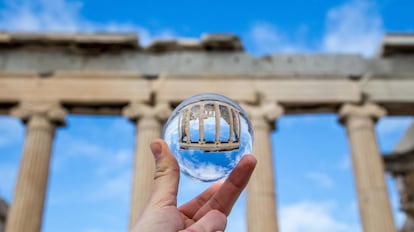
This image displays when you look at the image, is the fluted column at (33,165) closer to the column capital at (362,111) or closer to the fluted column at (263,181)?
the fluted column at (263,181)

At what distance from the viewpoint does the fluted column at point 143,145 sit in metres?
18.5

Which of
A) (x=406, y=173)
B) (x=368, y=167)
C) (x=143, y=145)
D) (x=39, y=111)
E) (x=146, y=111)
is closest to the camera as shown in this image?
(x=368, y=167)

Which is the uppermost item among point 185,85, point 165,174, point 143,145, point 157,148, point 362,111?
point 185,85

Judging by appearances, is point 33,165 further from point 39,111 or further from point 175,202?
point 175,202

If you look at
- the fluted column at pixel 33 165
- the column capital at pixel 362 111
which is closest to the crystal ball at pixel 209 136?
the fluted column at pixel 33 165

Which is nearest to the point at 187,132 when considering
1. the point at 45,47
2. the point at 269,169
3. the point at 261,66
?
the point at 269,169

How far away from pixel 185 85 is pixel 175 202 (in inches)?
717

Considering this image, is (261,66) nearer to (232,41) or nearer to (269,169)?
Answer: (232,41)

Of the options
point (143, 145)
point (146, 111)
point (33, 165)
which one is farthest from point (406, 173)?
point (33, 165)

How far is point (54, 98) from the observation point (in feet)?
67.9

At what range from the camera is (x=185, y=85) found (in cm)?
2130

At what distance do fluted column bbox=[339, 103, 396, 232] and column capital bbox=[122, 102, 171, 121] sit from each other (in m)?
8.57

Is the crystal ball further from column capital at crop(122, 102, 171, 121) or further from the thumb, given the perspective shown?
column capital at crop(122, 102, 171, 121)

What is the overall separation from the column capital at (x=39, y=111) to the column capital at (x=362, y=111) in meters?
13.5
